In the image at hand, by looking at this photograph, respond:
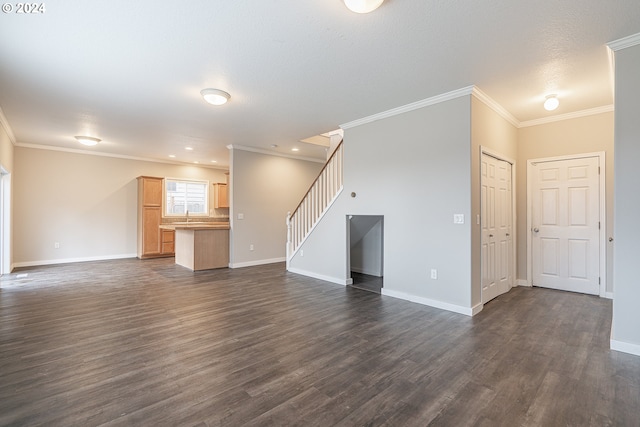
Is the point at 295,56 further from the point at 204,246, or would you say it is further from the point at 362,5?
the point at 204,246

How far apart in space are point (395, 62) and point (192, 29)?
1.88 meters

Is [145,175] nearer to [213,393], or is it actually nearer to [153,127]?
[153,127]

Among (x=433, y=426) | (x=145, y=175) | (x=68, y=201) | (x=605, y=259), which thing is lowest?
(x=433, y=426)

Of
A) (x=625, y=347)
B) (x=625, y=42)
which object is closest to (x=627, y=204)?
(x=625, y=347)

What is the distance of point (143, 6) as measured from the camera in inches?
84.0

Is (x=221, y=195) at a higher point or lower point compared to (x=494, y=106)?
lower

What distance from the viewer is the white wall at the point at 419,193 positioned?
3.54m

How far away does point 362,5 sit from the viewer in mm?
1998

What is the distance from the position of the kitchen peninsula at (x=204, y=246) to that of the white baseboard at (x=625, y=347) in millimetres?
6091

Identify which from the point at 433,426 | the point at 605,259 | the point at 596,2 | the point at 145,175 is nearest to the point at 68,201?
the point at 145,175

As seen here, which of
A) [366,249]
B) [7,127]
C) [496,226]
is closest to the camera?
[496,226]

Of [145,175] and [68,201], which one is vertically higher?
[145,175]

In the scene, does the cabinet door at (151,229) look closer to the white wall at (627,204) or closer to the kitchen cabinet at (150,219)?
the kitchen cabinet at (150,219)

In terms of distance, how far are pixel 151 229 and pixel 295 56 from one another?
267 inches
